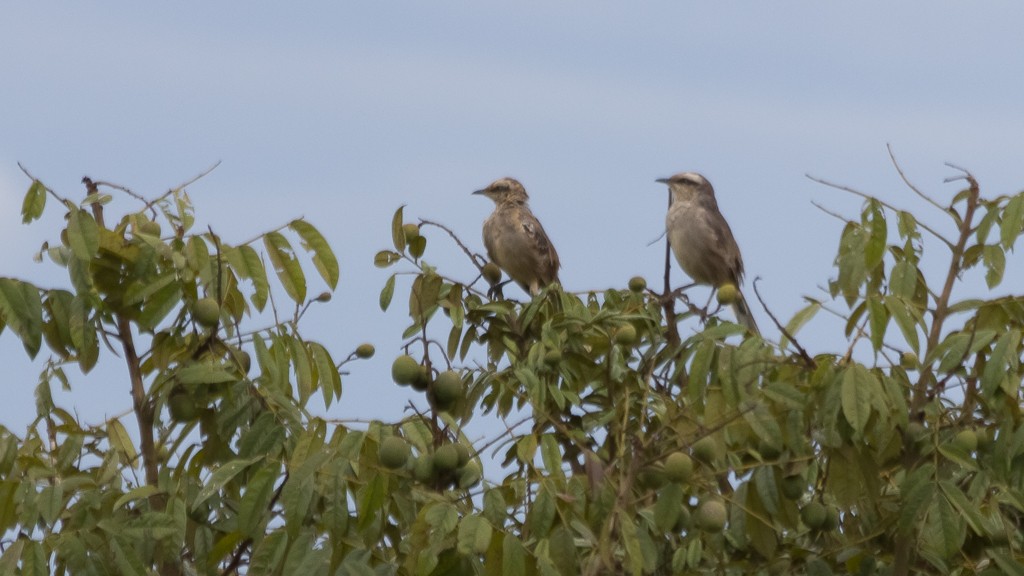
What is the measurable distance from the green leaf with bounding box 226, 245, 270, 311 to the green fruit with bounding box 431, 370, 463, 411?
647 millimetres

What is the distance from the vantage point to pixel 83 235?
403cm

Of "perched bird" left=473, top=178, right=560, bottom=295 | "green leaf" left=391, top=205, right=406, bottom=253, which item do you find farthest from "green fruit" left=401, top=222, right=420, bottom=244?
"perched bird" left=473, top=178, right=560, bottom=295

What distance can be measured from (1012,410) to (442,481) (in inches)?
67.2

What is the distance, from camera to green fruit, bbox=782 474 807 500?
4.01m

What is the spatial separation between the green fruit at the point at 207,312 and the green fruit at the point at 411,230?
980mm

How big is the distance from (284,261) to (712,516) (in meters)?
1.54

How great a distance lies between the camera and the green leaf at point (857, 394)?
12.4 feet

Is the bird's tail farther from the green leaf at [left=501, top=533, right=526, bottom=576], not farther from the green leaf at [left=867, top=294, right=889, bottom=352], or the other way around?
the green leaf at [left=501, top=533, right=526, bottom=576]

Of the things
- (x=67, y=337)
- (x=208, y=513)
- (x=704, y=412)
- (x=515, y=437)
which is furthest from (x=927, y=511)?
(x=67, y=337)

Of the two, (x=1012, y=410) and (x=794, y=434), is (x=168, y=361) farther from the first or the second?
(x=1012, y=410)

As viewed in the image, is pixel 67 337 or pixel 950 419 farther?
pixel 950 419

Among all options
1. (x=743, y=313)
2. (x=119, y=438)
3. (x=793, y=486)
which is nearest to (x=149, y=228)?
(x=119, y=438)

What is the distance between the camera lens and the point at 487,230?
30.7 feet

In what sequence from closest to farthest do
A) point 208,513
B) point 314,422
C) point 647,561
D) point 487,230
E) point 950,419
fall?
point 647,561 → point 314,422 → point 208,513 → point 950,419 → point 487,230
